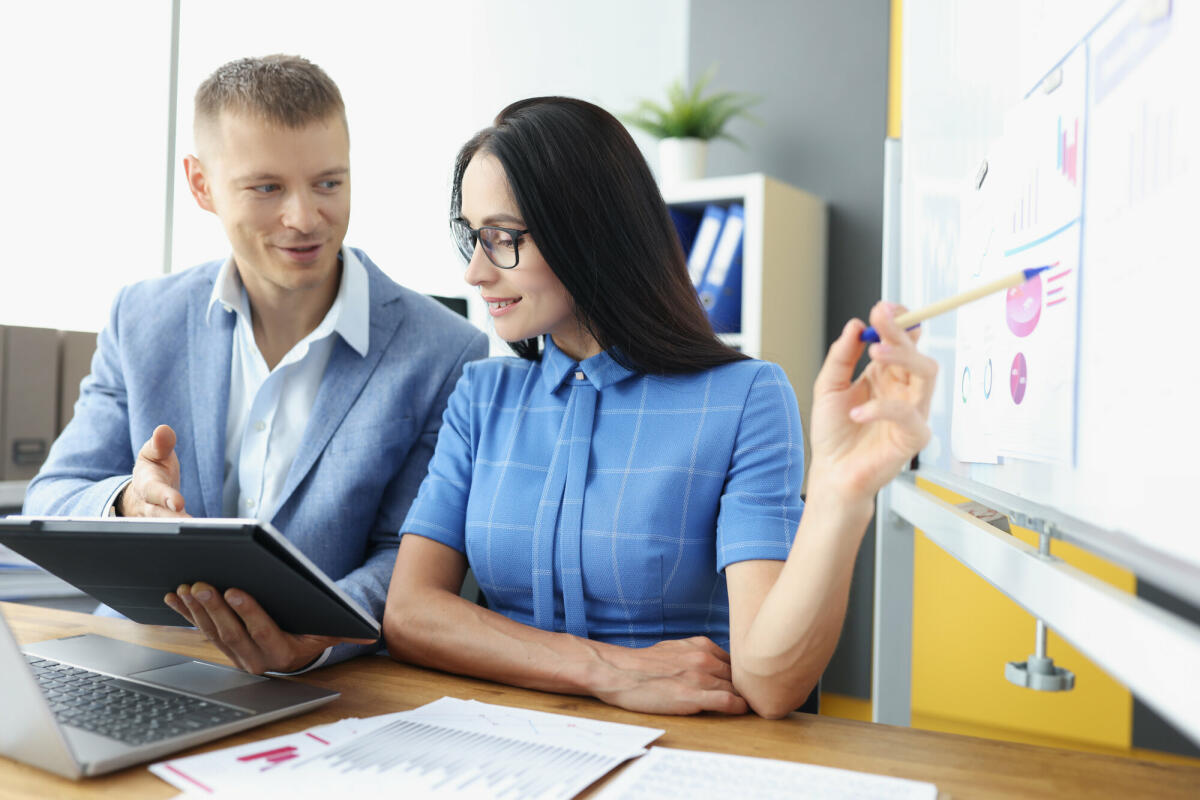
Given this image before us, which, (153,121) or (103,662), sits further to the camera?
(153,121)

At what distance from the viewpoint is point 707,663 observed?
0.96 meters

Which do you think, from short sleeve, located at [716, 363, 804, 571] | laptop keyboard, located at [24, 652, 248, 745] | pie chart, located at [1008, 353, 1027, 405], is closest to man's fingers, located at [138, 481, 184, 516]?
laptop keyboard, located at [24, 652, 248, 745]

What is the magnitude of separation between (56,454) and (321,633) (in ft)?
2.71

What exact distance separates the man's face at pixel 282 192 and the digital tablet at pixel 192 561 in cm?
64

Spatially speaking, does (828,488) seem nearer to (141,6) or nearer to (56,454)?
(56,454)

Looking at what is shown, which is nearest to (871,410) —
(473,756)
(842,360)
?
(842,360)

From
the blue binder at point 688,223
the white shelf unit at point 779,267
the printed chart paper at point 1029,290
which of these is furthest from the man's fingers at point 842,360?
the blue binder at point 688,223

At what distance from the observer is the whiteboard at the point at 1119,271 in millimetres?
586

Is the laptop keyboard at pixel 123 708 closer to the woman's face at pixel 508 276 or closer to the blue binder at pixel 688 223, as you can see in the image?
the woman's face at pixel 508 276

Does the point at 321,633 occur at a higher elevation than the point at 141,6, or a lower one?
lower

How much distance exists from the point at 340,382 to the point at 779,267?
135 centimetres

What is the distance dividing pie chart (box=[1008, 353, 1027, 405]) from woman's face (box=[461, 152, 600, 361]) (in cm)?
56

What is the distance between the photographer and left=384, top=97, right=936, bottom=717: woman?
3.27 ft

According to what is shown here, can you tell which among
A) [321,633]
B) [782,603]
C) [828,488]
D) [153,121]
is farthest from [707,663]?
[153,121]
